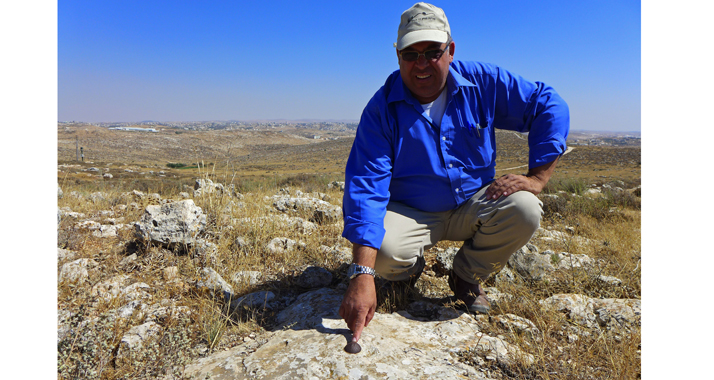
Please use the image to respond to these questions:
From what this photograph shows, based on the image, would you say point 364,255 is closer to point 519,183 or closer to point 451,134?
point 451,134

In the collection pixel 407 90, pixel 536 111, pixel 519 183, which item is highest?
pixel 407 90

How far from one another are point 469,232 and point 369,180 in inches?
32.1

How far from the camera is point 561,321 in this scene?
2102 mm

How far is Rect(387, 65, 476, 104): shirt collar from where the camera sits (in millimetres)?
2207

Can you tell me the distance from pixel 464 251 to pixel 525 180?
57 cm

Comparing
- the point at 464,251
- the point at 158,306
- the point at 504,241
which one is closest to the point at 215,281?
the point at 158,306

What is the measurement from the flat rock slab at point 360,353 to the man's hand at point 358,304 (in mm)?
85

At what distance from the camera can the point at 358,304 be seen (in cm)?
177

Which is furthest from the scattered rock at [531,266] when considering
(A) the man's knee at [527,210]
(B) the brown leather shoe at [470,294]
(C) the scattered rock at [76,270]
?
(C) the scattered rock at [76,270]

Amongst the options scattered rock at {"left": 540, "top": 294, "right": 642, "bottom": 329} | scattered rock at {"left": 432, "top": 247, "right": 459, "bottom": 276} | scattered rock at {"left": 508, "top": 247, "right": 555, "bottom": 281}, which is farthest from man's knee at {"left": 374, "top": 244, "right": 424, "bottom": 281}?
scattered rock at {"left": 508, "top": 247, "right": 555, "bottom": 281}

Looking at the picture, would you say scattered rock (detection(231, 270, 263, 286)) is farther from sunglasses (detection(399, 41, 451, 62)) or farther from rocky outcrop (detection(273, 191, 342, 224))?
sunglasses (detection(399, 41, 451, 62))

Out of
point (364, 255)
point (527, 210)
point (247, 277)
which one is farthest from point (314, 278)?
point (527, 210)

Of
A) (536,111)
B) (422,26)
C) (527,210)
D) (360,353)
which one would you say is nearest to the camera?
(360,353)

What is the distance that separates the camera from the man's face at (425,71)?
2.07 meters
